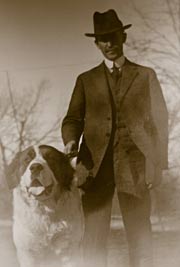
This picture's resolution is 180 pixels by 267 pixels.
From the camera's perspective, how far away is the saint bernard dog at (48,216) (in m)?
2.02

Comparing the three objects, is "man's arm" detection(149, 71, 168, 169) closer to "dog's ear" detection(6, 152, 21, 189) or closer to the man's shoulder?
the man's shoulder

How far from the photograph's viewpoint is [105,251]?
2.02 metres

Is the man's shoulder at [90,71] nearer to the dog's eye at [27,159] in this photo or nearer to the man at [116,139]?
the man at [116,139]

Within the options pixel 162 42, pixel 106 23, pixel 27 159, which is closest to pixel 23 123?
pixel 27 159

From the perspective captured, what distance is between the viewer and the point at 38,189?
2.01m

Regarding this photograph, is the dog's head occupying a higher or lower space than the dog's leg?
higher

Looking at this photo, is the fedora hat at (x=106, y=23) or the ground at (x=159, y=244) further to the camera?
the fedora hat at (x=106, y=23)

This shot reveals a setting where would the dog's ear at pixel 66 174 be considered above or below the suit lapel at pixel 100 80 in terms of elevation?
below

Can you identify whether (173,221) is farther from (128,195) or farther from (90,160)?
(90,160)

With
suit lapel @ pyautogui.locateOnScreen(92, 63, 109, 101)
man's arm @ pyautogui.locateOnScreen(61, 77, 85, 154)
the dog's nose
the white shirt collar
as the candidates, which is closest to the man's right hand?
man's arm @ pyautogui.locateOnScreen(61, 77, 85, 154)

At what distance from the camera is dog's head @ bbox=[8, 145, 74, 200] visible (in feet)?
6.62

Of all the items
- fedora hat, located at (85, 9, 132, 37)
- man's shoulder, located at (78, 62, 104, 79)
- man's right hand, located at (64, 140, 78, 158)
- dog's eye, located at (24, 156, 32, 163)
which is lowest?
dog's eye, located at (24, 156, 32, 163)

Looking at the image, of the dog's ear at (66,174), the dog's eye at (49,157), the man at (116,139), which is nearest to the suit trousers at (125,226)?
A: the man at (116,139)

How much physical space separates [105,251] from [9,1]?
1.00 m
